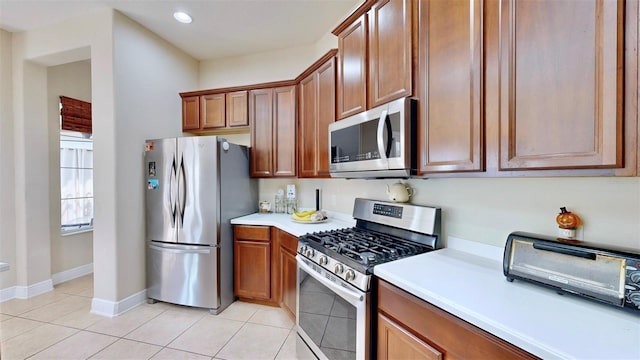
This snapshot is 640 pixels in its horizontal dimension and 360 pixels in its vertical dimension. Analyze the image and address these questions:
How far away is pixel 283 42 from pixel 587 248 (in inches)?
128

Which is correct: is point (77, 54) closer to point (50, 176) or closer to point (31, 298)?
point (50, 176)

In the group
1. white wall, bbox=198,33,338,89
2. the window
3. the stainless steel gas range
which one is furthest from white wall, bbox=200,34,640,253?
the window

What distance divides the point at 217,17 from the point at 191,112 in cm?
118

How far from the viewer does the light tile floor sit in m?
2.00

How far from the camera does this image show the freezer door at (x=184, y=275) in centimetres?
261

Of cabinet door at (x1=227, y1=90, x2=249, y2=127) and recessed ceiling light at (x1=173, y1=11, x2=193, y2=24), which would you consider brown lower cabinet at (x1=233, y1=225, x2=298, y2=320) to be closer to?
cabinet door at (x1=227, y1=90, x2=249, y2=127)

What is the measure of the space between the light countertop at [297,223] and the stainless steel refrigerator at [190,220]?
22cm

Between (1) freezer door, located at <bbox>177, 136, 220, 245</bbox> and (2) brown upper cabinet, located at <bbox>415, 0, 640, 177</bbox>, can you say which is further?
(1) freezer door, located at <bbox>177, 136, 220, 245</bbox>

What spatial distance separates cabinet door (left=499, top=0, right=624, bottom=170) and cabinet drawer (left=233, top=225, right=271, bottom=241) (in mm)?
2126

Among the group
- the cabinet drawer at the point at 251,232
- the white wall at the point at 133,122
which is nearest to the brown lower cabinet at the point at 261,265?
the cabinet drawer at the point at 251,232

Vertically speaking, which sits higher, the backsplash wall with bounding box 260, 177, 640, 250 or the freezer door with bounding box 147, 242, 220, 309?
the backsplash wall with bounding box 260, 177, 640, 250

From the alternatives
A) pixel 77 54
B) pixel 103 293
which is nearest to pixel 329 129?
pixel 103 293

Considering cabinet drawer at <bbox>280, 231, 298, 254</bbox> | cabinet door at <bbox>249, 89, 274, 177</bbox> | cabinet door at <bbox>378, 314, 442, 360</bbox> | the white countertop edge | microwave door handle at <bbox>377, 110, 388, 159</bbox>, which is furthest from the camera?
cabinet door at <bbox>249, 89, 274, 177</bbox>

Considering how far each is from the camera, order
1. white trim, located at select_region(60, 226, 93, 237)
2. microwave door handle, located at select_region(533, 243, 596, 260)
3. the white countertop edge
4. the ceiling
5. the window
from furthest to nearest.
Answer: the window < white trim, located at select_region(60, 226, 93, 237) < the ceiling < microwave door handle, located at select_region(533, 243, 596, 260) < the white countertop edge
